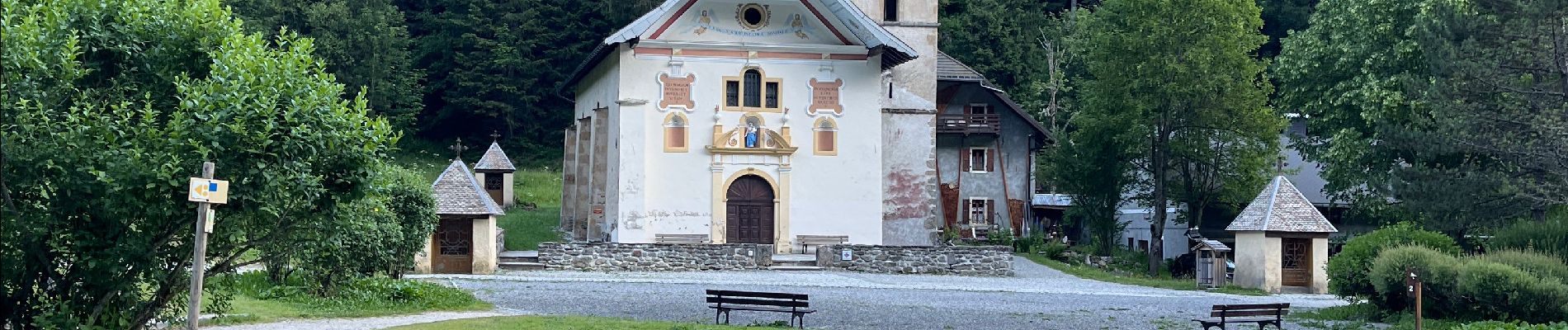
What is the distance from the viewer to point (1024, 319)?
856 inches

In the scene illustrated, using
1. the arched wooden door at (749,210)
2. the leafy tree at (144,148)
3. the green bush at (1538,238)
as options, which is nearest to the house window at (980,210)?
the arched wooden door at (749,210)

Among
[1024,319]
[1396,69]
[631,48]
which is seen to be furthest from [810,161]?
[1024,319]

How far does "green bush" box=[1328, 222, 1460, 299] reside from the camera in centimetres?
2405

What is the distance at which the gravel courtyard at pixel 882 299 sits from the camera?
21250 millimetres

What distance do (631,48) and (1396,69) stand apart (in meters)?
18.6

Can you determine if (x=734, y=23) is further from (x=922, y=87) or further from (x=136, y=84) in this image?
(x=136, y=84)

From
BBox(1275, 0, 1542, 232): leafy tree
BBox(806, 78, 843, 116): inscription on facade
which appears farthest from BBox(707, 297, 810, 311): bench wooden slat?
BBox(806, 78, 843, 116): inscription on facade

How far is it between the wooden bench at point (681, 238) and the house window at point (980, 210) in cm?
1630

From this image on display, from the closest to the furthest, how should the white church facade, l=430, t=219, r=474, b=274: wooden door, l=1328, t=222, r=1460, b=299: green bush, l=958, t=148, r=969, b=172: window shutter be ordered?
l=1328, t=222, r=1460, b=299: green bush, l=430, t=219, r=474, b=274: wooden door, the white church facade, l=958, t=148, r=969, b=172: window shutter

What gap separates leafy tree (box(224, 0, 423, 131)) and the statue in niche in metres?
27.1

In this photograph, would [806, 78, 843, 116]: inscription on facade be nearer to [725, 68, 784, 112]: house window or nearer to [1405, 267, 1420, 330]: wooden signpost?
[725, 68, 784, 112]: house window

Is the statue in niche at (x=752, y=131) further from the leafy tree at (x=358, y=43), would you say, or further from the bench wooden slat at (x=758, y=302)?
the leafy tree at (x=358, y=43)

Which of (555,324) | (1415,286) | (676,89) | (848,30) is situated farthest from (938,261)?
(555,324)

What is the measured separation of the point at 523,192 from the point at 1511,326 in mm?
38833
